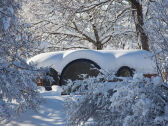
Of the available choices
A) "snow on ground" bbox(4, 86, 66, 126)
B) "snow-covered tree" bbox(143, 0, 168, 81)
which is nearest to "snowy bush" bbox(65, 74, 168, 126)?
"snow-covered tree" bbox(143, 0, 168, 81)

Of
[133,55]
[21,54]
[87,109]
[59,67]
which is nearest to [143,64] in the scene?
[133,55]

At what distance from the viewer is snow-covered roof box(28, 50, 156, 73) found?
380 inches

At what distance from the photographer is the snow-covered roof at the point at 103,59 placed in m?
9.64

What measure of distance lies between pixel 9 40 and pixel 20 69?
1.93 feet

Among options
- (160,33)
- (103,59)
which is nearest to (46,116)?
(160,33)

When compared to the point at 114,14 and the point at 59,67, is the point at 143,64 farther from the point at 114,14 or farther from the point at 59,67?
the point at 114,14

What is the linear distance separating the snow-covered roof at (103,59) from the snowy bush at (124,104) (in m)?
5.45

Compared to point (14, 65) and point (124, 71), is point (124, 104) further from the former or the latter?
point (124, 71)

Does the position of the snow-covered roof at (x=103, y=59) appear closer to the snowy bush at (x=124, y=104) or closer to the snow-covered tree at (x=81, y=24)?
the snow-covered tree at (x=81, y=24)

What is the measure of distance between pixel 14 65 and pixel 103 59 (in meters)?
4.37

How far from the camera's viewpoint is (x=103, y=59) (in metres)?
9.78

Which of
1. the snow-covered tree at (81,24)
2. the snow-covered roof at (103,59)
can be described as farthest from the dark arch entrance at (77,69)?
the snow-covered tree at (81,24)

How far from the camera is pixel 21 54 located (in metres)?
6.20

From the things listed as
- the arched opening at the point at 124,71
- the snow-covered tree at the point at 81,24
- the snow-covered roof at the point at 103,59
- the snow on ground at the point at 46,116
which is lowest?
the snow on ground at the point at 46,116
